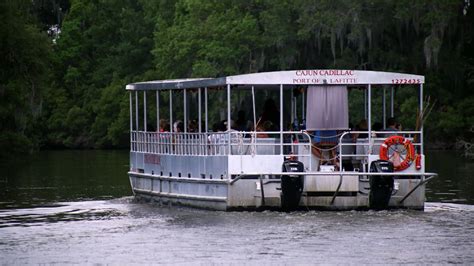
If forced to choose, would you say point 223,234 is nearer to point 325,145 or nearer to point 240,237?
point 240,237

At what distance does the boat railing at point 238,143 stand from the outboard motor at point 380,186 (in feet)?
5.25

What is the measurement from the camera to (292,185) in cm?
2947

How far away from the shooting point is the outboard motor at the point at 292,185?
29.5m

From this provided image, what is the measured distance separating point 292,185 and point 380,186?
6.09 feet

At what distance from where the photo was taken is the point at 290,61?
6875 centimetres

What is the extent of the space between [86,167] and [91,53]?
37372mm

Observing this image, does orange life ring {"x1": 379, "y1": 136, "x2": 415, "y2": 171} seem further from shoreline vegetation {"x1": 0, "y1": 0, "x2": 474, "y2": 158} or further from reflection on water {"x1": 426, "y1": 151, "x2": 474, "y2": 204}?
shoreline vegetation {"x1": 0, "y1": 0, "x2": 474, "y2": 158}

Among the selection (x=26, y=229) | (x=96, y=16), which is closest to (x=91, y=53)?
(x=96, y=16)

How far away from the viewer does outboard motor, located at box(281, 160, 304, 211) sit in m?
29.5

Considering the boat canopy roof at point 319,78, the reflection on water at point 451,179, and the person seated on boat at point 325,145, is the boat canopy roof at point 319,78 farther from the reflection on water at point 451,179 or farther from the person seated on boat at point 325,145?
the reflection on water at point 451,179

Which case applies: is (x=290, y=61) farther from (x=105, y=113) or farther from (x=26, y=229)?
(x=26, y=229)

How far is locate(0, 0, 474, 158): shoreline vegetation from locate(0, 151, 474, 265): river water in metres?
19.4

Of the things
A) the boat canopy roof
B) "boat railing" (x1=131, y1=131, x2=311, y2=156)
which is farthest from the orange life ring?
"boat railing" (x1=131, y1=131, x2=311, y2=156)

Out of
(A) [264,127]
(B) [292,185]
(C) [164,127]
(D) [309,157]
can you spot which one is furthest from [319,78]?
(C) [164,127]
